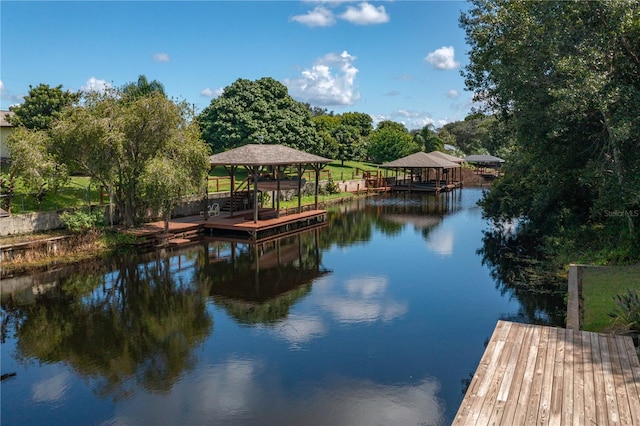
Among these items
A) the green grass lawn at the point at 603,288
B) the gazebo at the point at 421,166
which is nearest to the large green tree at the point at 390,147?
the gazebo at the point at 421,166

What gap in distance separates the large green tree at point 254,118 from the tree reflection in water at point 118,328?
87.0 ft

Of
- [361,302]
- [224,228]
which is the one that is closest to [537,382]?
[361,302]

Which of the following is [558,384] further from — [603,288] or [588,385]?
[603,288]

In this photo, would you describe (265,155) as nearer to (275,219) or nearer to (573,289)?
(275,219)

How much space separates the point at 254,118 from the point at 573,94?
33792 mm

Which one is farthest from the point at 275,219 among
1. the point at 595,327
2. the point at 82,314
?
the point at 595,327

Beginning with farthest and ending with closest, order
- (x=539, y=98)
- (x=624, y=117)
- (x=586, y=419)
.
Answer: (x=539, y=98) < (x=624, y=117) < (x=586, y=419)

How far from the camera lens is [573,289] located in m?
11.8

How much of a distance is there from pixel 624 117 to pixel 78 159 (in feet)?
61.4

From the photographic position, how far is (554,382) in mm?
6250

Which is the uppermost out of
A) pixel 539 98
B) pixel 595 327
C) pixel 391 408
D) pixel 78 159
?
pixel 539 98

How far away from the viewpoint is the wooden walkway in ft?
17.9

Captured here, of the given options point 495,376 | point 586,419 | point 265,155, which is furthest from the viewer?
point 265,155

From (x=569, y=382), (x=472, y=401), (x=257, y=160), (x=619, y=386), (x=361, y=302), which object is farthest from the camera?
(x=257, y=160)
